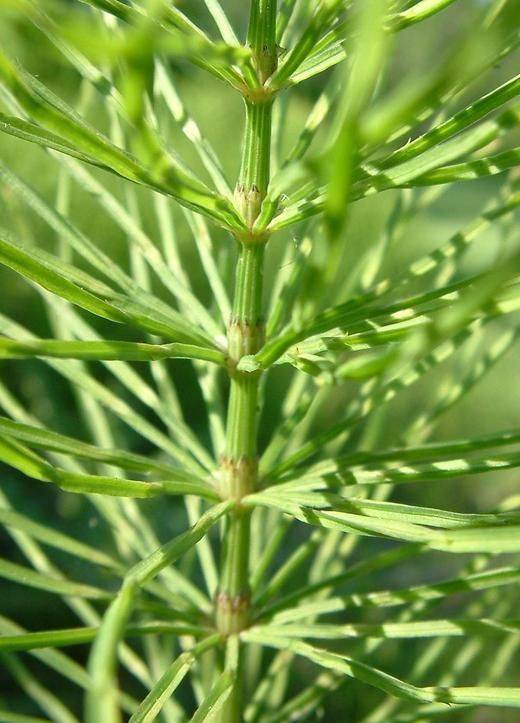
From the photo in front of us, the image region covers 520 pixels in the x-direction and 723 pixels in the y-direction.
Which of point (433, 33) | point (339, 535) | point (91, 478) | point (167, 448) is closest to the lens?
point (91, 478)

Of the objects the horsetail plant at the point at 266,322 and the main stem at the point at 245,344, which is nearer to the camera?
the horsetail plant at the point at 266,322

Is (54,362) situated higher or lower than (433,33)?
lower

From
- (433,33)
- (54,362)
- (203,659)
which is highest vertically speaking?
(433,33)

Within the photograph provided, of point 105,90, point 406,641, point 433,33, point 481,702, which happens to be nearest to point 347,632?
point 481,702

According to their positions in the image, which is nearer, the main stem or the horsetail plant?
the horsetail plant

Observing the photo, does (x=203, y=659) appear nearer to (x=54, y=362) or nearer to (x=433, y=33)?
(x=54, y=362)

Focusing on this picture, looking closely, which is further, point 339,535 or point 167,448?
point 339,535

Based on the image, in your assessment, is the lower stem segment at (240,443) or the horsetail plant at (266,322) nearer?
the horsetail plant at (266,322)

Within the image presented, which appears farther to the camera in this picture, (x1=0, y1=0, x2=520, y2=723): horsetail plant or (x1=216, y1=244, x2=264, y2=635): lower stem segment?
(x1=216, y1=244, x2=264, y2=635): lower stem segment
